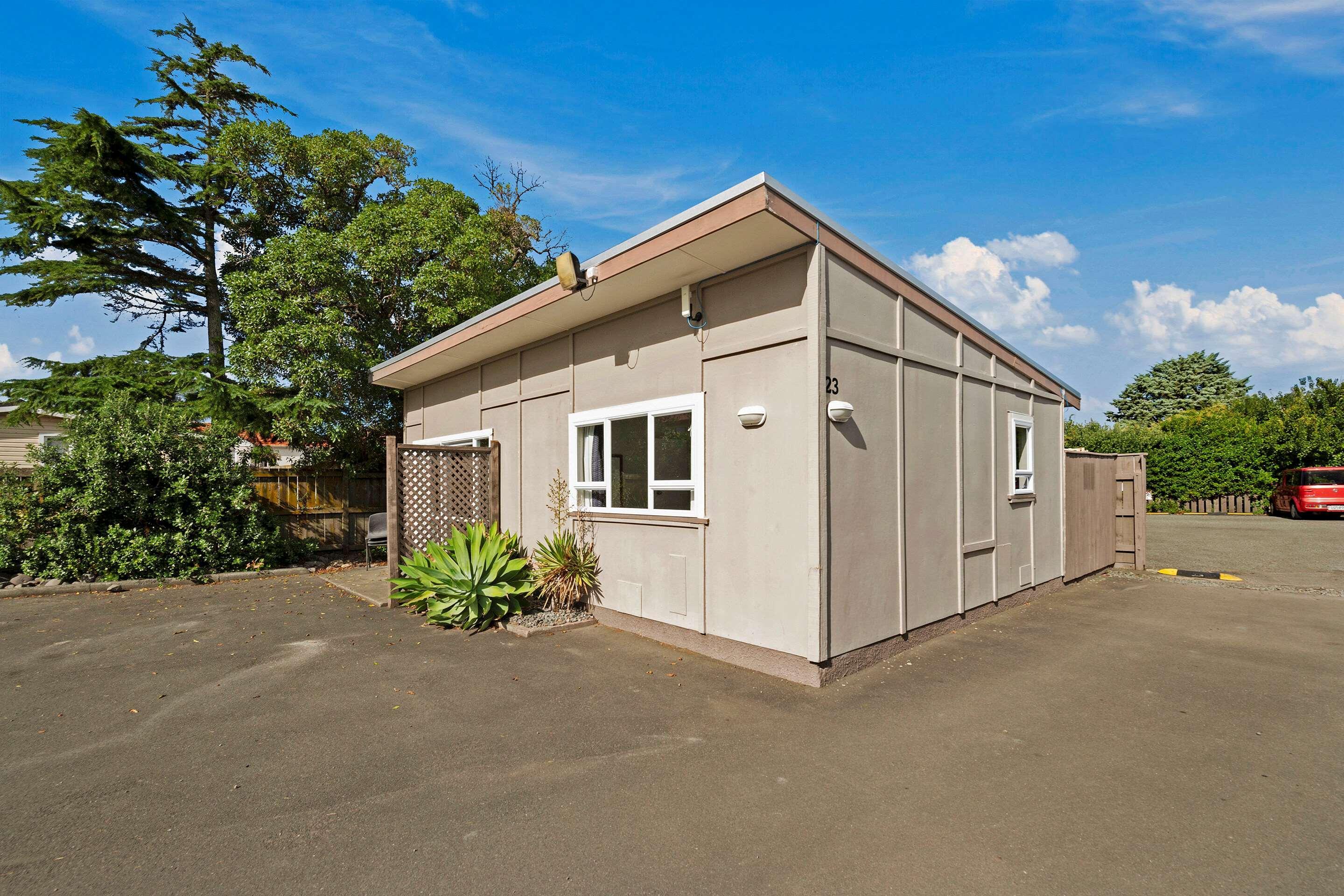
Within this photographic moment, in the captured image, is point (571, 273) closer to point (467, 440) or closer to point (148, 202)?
point (467, 440)

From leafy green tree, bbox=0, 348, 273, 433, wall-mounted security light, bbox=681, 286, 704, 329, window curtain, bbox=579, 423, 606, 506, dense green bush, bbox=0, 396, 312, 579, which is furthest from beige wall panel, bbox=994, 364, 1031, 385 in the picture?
leafy green tree, bbox=0, 348, 273, 433

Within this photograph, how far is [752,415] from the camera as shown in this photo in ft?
16.0

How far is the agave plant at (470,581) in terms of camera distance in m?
6.30

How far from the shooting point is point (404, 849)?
2.54 meters

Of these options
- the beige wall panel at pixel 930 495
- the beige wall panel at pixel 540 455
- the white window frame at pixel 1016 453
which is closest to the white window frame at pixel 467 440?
the beige wall panel at pixel 540 455

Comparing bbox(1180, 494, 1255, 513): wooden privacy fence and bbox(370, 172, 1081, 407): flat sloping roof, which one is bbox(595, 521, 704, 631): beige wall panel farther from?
bbox(1180, 494, 1255, 513): wooden privacy fence

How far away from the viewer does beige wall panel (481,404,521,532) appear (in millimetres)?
8055

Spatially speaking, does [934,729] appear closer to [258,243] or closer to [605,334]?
[605,334]

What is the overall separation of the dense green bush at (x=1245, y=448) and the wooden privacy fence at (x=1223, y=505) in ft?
0.43

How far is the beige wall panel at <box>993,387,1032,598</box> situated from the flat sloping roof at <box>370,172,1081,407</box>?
0.63 metres

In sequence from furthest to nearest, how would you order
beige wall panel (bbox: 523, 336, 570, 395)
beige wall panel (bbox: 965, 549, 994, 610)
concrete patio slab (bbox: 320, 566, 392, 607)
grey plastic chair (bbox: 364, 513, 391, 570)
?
grey plastic chair (bbox: 364, 513, 391, 570) → concrete patio slab (bbox: 320, 566, 392, 607) → beige wall panel (bbox: 523, 336, 570, 395) → beige wall panel (bbox: 965, 549, 994, 610)

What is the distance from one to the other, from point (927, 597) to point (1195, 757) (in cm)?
237

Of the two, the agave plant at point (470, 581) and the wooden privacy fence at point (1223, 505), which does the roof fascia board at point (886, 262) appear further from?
the wooden privacy fence at point (1223, 505)

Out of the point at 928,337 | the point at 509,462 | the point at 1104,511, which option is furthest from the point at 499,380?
the point at 1104,511
